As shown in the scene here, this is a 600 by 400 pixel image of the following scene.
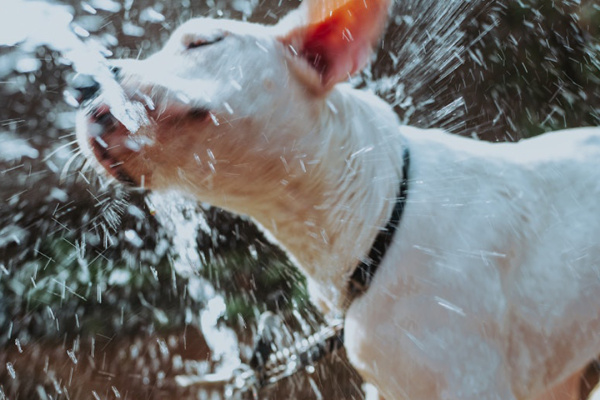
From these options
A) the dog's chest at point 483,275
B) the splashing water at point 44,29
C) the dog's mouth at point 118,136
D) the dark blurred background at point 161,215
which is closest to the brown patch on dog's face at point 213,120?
the dog's mouth at point 118,136

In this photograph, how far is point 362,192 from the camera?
1865 millimetres

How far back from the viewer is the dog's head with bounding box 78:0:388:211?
1.64m

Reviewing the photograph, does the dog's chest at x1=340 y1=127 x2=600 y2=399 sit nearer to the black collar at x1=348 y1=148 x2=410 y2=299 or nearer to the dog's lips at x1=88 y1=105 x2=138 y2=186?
the black collar at x1=348 y1=148 x2=410 y2=299

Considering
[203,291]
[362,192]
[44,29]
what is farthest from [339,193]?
[44,29]

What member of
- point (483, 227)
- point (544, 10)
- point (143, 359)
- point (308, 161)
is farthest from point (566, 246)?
point (544, 10)

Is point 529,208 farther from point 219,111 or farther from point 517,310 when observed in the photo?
point 219,111

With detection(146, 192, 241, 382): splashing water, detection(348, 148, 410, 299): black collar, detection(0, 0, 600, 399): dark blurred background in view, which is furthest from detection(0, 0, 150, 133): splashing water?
detection(348, 148, 410, 299): black collar

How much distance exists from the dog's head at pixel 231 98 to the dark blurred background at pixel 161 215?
5.72 feet

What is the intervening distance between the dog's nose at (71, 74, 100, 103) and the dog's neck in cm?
51

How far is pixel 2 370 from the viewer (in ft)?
12.4

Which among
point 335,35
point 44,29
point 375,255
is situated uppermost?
point 335,35

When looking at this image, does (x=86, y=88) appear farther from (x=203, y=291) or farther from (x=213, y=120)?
(x=203, y=291)

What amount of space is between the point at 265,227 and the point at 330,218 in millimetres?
206

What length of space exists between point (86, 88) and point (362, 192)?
750 millimetres
